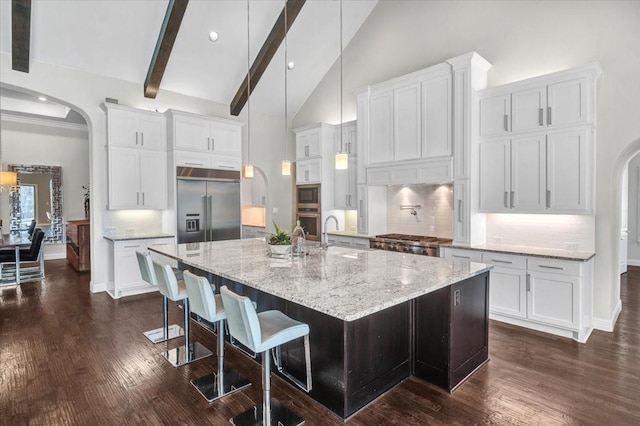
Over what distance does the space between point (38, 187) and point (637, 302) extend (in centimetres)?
1203

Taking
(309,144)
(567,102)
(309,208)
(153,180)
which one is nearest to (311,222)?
(309,208)

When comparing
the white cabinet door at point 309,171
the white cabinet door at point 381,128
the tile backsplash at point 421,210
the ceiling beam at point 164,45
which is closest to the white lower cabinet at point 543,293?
the tile backsplash at point 421,210

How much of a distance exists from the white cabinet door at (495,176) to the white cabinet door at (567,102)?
1.81ft

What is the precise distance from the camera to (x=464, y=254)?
449 cm

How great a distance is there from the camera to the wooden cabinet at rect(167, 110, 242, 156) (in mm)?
5910

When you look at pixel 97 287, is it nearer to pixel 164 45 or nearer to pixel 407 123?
pixel 164 45

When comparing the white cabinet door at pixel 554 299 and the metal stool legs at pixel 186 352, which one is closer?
the metal stool legs at pixel 186 352

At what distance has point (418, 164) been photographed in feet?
16.5

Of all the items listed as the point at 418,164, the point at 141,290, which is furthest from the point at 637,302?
the point at 141,290

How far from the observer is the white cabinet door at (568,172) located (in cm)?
380

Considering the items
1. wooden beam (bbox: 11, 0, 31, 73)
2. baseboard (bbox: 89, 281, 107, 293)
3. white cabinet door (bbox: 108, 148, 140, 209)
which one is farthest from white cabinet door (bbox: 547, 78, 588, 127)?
baseboard (bbox: 89, 281, 107, 293)

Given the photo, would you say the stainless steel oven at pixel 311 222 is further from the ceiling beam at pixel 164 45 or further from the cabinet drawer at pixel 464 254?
the ceiling beam at pixel 164 45

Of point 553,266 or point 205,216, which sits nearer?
point 553,266

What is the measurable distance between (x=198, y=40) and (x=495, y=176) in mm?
4944
